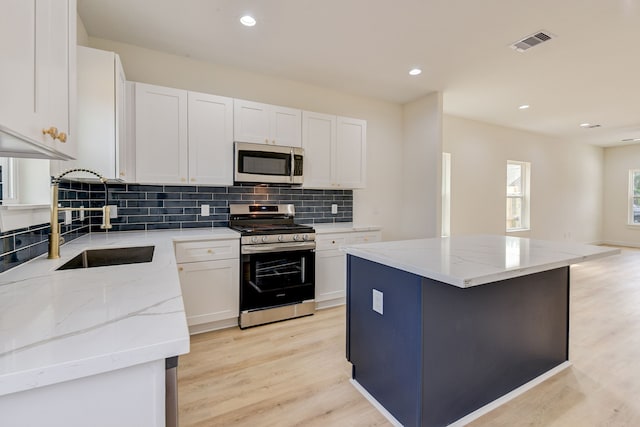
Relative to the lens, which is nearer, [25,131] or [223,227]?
[25,131]

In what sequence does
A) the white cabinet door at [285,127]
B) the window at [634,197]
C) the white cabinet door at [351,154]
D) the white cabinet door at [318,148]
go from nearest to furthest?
the white cabinet door at [285,127]
the white cabinet door at [318,148]
the white cabinet door at [351,154]
the window at [634,197]

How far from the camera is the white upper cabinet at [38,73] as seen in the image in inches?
30.1

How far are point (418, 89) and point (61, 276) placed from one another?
4101mm

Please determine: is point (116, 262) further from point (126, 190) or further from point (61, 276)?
point (126, 190)

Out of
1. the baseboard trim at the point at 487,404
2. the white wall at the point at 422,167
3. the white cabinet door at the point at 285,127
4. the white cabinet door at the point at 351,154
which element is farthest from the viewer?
the white wall at the point at 422,167

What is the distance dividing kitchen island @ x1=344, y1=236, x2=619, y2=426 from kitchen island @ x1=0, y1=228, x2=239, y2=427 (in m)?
1.11

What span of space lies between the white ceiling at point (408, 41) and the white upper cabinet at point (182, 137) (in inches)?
21.5

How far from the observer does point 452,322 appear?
5.28ft

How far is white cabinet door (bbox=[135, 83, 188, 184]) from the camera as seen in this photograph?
2607mm

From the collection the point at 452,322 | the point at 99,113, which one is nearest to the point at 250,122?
the point at 99,113

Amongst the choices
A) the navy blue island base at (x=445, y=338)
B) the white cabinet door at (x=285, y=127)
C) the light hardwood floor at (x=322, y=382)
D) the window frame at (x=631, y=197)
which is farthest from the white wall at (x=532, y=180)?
the navy blue island base at (x=445, y=338)

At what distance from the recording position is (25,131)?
2.76 feet

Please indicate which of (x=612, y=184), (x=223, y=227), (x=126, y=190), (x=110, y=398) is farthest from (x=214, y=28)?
(x=612, y=184)

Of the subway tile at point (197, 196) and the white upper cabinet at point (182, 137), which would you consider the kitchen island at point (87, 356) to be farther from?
the subway tile at point (197, 196)
